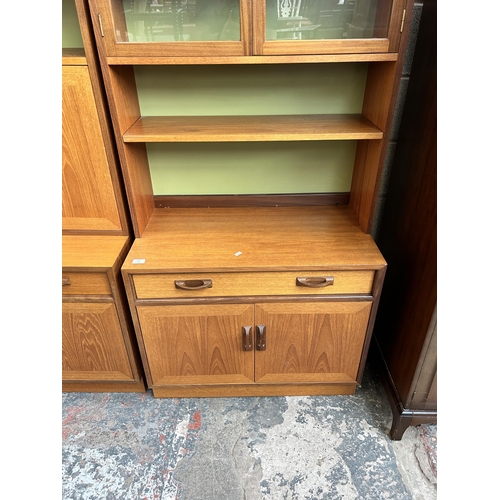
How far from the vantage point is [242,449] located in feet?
4.65

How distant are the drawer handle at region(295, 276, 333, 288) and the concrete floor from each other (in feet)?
1.98

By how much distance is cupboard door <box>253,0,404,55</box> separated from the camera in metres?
1.12

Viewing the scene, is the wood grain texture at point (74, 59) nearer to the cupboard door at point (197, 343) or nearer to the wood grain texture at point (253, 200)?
the wood grain texture at point (253, 200)

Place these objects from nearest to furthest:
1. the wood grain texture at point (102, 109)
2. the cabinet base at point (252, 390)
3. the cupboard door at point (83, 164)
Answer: the wood grain texture at point (102, 109) < the cupboard door at point (83, 164) < the cabinet base at point (252, 390)

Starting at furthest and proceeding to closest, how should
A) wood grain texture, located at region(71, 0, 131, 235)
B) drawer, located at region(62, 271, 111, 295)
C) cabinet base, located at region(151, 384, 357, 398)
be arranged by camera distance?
cabinet base, located at region(151, 384, 357, 398)
drawer, located at region(62, 271, 111, 295)
wood grain texture, located at region(71, 0, 131, 235)

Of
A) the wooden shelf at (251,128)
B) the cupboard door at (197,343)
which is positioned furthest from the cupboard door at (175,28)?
the cupboard door at (197,343)

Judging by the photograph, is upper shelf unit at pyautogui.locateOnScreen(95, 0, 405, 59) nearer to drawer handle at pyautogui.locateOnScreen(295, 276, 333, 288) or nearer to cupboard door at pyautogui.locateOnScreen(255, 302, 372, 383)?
drawer handle at pyautogui.locateOnScreen(295, 276, 333, 288)

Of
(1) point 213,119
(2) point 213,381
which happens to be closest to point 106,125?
(1) point 213,119

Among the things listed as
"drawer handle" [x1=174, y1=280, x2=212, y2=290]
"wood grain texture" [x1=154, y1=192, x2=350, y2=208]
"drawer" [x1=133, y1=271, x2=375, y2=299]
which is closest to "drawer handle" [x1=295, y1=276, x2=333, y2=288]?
"drawer" [x1=133, y1=271, x2=375, y2=299]

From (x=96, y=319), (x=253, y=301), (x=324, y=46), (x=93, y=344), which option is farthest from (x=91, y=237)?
(x=324, y=46)

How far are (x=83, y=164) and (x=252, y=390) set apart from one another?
1.15m

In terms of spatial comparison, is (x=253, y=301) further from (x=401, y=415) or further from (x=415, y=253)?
(x=401, y=415)

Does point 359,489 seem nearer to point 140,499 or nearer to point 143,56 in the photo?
point 140,499

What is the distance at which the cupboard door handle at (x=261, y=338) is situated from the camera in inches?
54.8
